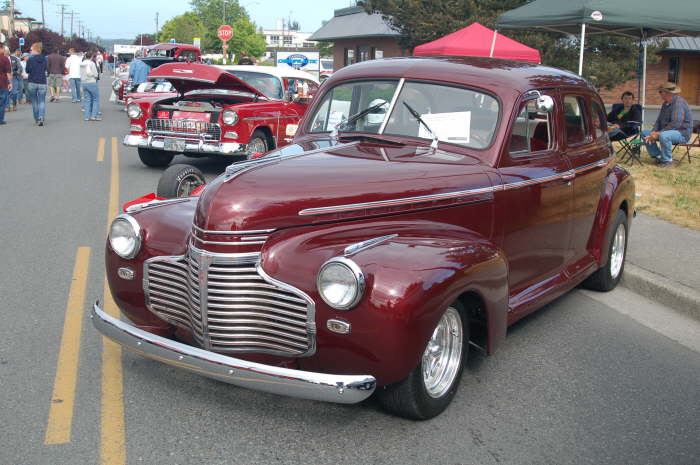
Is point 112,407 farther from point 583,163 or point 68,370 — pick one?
point 583,163

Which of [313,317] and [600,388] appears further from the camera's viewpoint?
[600,388]

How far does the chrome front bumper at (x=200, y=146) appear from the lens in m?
11.4

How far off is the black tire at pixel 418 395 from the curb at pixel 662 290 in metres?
2.96

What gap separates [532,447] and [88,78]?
63.3 ft

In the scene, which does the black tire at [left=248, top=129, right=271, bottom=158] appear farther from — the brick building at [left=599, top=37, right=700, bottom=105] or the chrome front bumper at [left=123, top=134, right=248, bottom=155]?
the brick building at [left=599, top=37, right=700, bottom=105]

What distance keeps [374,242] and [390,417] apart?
985 mm

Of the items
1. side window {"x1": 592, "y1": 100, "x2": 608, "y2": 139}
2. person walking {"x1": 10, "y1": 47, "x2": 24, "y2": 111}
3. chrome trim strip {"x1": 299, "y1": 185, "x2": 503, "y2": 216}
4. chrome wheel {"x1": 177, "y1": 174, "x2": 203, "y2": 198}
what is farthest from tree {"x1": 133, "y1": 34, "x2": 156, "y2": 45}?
chrome trim strip {"x1": 299, "y1": 185, "x2": 503, "y2": 216}

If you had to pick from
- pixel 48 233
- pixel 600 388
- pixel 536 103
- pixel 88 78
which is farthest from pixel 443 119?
pixel 88 78

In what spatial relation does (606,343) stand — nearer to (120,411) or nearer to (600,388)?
(600,388)

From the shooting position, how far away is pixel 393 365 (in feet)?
11.6

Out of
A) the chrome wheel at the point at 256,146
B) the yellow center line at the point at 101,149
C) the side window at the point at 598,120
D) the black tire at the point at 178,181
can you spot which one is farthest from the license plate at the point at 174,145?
the side window at the point at 598,120

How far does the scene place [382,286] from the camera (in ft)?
11.5

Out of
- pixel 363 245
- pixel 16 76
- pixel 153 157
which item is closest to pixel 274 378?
pixel 363 245

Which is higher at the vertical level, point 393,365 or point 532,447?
point 393,365
